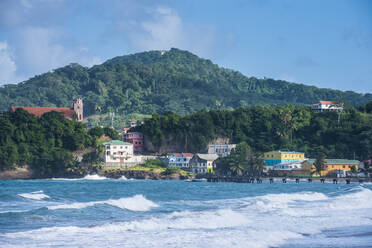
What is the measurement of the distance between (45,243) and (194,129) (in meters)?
109

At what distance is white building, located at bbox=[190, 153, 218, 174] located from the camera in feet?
383

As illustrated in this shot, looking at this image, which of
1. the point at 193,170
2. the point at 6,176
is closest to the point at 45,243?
the point at 6,176

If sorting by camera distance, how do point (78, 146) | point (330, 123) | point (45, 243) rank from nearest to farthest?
point (45, 243), point (78, 146), point (330, 123)

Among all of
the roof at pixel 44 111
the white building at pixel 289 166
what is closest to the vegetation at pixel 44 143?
the roof at pixel 44 111

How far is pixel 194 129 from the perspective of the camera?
427 feet

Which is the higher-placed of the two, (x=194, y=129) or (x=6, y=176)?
(x=194, y=129)

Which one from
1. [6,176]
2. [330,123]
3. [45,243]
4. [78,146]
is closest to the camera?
[45,243]

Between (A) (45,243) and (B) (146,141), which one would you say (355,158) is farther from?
(A) (45,243)

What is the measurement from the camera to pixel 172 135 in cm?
13100

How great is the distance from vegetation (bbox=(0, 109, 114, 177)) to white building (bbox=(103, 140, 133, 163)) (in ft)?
11.1

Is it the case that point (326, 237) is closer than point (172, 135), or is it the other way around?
point (326, 237)

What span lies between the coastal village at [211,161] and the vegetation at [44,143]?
17.7ft

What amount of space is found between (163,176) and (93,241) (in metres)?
87.5

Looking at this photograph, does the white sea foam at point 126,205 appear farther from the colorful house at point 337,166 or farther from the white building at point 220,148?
the white building at point 220,148
